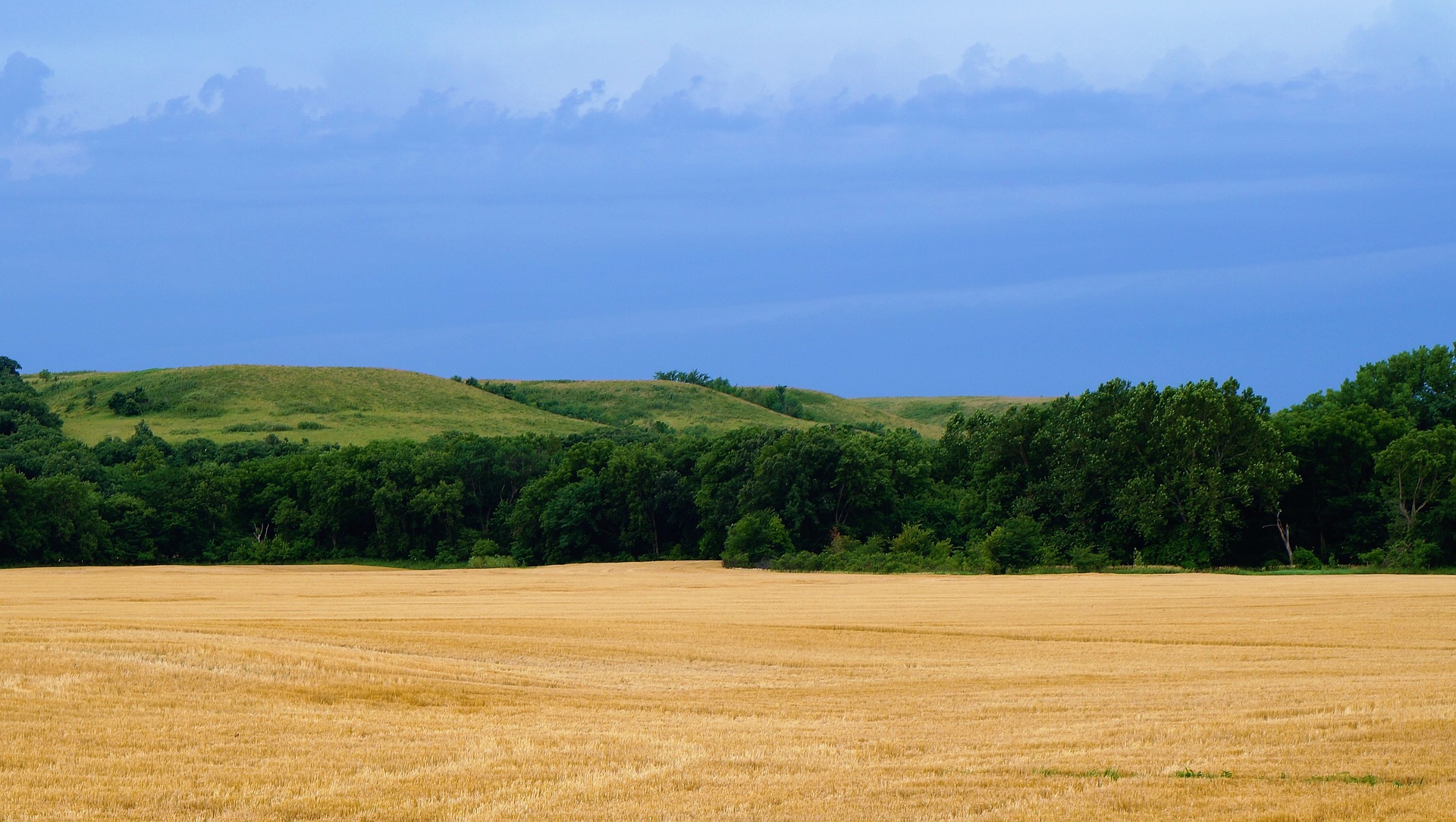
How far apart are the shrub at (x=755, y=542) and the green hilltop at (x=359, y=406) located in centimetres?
5419

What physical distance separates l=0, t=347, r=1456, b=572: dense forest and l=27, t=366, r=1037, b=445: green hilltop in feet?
73.5

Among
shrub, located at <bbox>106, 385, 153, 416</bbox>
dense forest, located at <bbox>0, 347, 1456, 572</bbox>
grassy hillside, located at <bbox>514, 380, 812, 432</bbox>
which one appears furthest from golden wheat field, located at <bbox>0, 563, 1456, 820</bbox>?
grassy hillside, located at <bbox>514, 380, 812, 432</bbox>

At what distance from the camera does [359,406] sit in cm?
14425

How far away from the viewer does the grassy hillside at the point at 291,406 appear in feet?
420

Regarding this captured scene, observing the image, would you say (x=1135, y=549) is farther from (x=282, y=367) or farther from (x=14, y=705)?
(x=282, y=367)

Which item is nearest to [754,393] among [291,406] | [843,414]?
[843,414]

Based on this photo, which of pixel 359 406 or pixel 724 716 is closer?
pixel 724 716

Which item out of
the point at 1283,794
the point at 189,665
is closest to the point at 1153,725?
the point at 1283,794

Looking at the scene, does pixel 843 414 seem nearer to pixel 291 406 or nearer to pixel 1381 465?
pixel 291 406

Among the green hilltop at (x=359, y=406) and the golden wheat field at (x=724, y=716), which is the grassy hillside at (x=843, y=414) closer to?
the green hilltop at (x=359, y=406)

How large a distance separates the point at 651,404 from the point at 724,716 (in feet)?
492

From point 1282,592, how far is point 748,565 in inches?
1349

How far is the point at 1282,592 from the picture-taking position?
43.8m

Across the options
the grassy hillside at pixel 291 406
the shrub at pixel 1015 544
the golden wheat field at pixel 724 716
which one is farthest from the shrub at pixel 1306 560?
the grassy hillside at pixel 291 406
